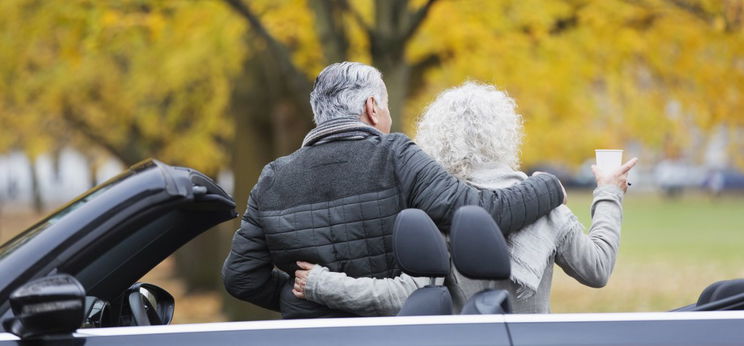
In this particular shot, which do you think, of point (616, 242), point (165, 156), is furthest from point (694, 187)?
point (616, 242)

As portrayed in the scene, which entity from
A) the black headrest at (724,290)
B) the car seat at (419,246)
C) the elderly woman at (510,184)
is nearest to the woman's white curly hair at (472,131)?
the elderly woman at (510,184)

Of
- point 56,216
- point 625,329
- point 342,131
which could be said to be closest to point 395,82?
point 342,131

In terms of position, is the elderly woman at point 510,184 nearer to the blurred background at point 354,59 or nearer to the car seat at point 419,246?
the car seat at point 419,246

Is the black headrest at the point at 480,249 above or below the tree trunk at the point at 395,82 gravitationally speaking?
below

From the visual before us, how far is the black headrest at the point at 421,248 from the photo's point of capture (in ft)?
9.43

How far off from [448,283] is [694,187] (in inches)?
2376

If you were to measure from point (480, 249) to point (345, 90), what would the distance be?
2.69 ft

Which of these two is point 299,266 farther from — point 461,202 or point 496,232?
point 496,232

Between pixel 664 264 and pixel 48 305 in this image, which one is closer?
pixel 48 305

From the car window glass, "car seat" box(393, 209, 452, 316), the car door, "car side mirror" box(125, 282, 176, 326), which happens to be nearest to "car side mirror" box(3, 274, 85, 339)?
the car window glass

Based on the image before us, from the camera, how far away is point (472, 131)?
339cm

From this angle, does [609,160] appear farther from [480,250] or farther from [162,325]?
[162,325]

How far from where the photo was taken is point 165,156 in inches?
762

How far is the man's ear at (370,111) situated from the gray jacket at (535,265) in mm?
336
